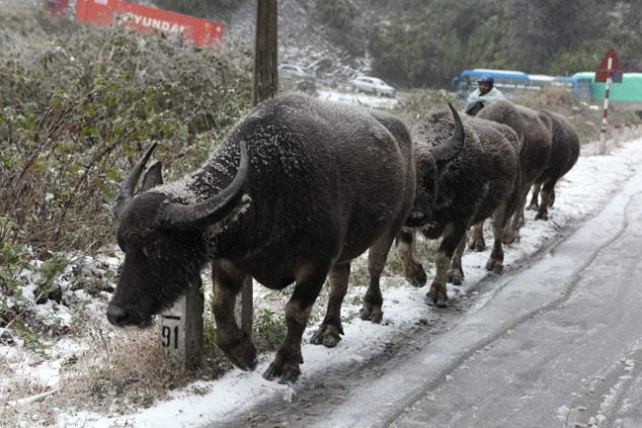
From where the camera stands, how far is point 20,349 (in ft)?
19.7

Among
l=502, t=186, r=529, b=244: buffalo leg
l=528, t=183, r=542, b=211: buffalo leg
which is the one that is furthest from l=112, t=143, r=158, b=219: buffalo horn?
l=528, t=183, r=542, b=211: buffalo leg

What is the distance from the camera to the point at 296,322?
5625 millimetres

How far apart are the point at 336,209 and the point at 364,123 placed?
1.16 metres

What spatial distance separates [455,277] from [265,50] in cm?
336

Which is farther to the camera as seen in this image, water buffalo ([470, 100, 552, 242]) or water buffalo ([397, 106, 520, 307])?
water buffalo ([470, 100, 552, 242])

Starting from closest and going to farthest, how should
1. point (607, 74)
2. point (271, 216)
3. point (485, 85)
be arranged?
point (271, 216) < point (485, 85) < point (607, 74)

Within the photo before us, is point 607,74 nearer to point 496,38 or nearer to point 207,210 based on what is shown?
point 207,210

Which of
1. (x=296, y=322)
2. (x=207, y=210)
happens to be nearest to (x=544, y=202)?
(x=296, y=322)

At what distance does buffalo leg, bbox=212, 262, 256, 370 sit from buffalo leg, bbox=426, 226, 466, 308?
2.61 metres

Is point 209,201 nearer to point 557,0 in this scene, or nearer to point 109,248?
point 109,248

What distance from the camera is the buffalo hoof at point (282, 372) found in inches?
219

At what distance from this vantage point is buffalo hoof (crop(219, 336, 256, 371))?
18.4 feet

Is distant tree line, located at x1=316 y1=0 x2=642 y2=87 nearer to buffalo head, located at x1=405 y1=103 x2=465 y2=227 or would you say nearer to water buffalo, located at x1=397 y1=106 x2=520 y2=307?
water buffalo, located at x1=397 y1=106 x2=520 y2=307

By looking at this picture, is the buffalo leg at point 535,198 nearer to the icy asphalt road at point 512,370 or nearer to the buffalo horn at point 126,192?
the icy asphalt road at point 512,370
